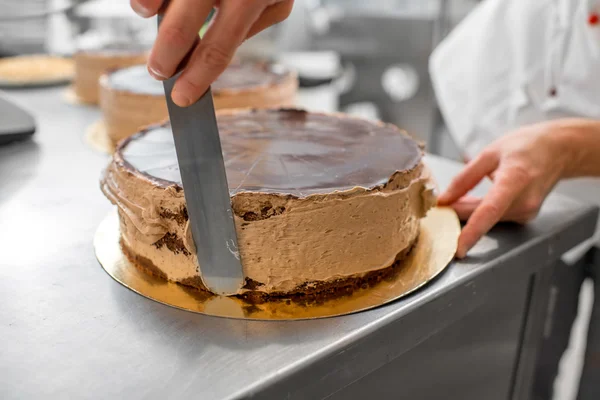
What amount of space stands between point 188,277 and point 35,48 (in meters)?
2.42

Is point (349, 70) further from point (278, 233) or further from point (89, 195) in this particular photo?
point (278, 233)

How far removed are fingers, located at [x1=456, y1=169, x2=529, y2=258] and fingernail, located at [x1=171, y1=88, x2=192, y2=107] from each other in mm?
565

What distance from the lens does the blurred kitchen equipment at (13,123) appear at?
157cm

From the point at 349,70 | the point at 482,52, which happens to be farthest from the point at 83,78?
the point at 349,70

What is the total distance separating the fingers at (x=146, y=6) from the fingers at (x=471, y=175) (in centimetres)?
73

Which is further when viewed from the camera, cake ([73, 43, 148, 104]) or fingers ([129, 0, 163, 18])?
cake ([73, 43, 148, 104])

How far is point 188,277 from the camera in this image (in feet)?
2.98

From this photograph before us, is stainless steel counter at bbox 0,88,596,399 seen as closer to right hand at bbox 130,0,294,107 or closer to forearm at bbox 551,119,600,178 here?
forearm at bbox 551,119,600,178

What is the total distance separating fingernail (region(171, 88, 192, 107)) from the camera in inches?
28.0

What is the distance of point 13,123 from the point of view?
1609 mm

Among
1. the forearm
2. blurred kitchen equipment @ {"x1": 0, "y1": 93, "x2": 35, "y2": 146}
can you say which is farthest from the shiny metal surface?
blurred kitchen equipment @ {"x1": 0, "y1": 93, "x2": 35, "y2": 146}

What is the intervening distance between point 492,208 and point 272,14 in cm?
54

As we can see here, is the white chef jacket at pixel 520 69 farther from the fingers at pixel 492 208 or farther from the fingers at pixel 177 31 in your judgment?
the fingers at pixel 177 31

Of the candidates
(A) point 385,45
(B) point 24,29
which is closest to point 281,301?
(B) point 24,29
